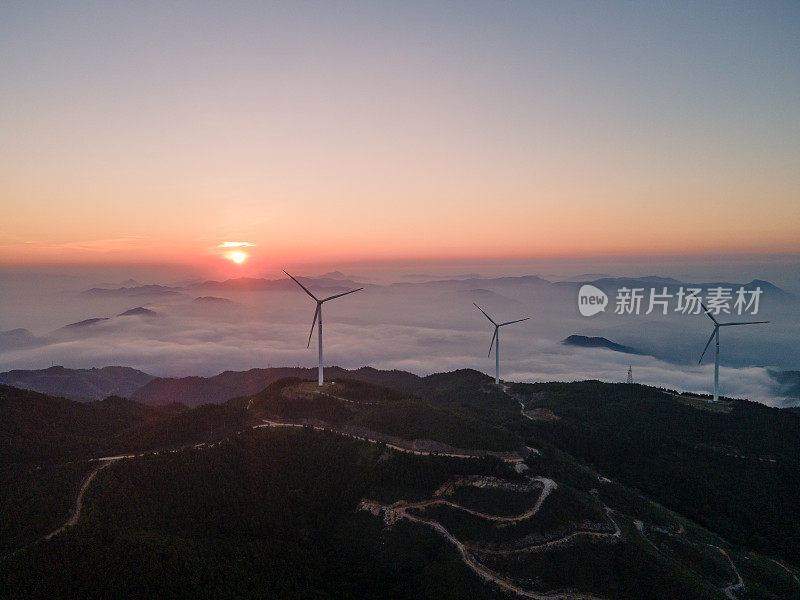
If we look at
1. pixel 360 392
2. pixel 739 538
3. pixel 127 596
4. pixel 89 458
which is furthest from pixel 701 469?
pixel 89 458

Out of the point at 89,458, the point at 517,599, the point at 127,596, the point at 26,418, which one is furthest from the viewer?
the point at 26,418

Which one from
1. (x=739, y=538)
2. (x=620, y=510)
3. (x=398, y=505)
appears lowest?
(x=739, y=538)

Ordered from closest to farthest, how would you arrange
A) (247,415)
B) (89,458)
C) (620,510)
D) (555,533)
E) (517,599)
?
(517,599), (555,533), (620,510), (89,458), (247,415)

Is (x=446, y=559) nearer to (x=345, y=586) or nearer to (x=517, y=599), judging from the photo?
(x=517, y=599)

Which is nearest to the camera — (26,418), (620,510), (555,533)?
(555,533)

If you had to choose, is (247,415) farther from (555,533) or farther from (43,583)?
(555,533)

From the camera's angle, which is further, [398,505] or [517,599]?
[398,505]

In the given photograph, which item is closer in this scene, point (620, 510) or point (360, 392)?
point (620, 510)

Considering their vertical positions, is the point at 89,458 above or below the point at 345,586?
above

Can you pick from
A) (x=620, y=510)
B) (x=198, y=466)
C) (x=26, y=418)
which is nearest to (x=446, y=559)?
(x=620, y=510)
